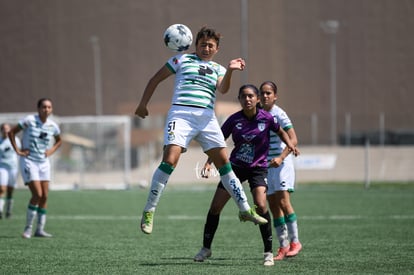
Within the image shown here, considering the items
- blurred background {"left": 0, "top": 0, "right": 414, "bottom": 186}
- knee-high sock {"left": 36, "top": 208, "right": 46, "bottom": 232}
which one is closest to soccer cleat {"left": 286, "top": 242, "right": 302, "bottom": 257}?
knee-high sock {"left": 36, "top": 208, "right": 46, "bottom": 232}

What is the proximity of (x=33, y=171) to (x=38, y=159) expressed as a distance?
0.26 metres

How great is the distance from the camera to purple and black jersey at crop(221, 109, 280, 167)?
10.1 meters

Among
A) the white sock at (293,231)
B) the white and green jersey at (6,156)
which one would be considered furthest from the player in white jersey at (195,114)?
the white and green jersey at (6,156)

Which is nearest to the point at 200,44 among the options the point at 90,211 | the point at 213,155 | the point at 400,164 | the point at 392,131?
the point at 213,155

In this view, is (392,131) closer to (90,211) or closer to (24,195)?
(24,195)

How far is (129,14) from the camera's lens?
2313 inches

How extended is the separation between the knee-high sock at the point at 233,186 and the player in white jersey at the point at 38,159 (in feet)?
17.9

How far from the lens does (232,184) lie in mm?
9398

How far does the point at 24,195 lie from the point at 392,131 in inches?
930

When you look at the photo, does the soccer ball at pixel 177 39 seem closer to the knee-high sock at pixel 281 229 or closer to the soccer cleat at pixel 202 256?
the soccer cleat at pixel 202 256

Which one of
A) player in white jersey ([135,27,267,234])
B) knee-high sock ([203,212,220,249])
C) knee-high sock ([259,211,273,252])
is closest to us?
player in white jersey ([135,27,267,234])

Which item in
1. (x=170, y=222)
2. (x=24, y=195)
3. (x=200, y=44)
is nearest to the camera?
(x=200, y=44)

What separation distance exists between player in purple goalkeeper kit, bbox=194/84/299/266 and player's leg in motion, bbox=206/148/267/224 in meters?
0.53

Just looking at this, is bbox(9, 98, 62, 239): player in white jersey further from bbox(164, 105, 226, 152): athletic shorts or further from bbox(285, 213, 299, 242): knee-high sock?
bbox(164, 105, 226, 152): athletic shorts
